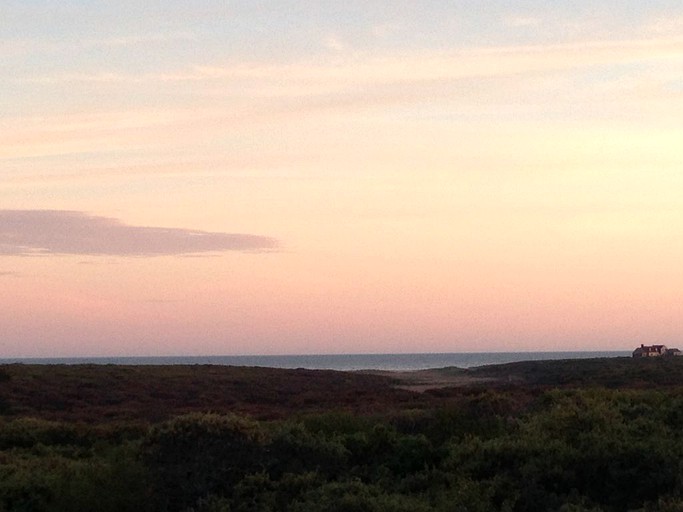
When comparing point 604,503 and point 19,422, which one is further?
point 19,422

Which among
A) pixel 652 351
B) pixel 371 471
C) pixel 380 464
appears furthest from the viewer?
pixel 652 351

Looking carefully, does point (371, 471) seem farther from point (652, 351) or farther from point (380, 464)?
point (652, 351)

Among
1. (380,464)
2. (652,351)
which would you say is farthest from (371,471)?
(652,351)

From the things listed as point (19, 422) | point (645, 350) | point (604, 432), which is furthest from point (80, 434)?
point (645, 350)

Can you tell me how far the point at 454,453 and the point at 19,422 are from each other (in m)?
12.3

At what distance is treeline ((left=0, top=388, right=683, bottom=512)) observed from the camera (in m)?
12.2

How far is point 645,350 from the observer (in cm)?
7619

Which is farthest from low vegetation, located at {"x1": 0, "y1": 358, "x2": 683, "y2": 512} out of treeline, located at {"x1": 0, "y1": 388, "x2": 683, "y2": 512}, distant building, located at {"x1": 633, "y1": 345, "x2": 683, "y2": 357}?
distant building, located at {"x1": 633, "y1": 345, "x2": 683, "y2": 357}

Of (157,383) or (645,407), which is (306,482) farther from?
(157,383)

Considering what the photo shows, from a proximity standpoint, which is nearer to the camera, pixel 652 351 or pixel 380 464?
pixel 380 464

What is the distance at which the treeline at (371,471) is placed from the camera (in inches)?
479

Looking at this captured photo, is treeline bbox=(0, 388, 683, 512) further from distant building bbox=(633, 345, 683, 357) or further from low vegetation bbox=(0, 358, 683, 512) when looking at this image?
distant building bbox=(633, 345, 683, 357)

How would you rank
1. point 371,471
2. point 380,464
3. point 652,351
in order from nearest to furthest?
point 371,471 → point 380,464 → point 652,351

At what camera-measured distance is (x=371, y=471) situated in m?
15.0
